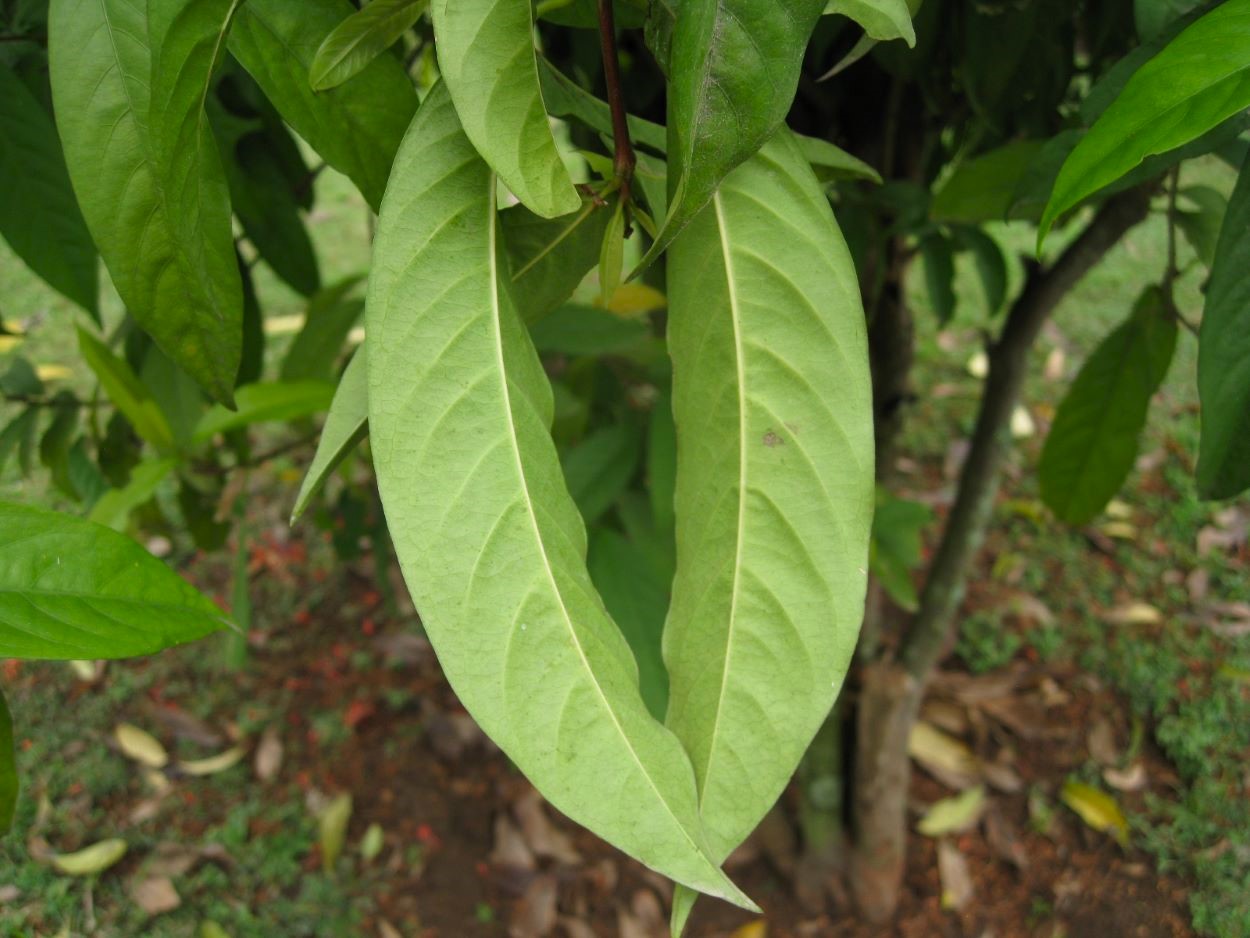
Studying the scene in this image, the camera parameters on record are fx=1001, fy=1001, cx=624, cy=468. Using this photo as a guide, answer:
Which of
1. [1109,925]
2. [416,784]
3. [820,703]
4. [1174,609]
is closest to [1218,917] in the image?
[1109,925]

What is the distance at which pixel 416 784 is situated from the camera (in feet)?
6.32

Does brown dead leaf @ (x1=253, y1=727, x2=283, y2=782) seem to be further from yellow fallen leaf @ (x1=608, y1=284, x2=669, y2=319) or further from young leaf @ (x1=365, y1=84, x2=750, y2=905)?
young leaf @ (x1=365, y1=84, x2=750, y2=905)

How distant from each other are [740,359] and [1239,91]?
0.24 m

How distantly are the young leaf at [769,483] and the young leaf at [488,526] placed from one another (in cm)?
4

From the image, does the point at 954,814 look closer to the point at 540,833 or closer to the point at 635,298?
the point at 540,833

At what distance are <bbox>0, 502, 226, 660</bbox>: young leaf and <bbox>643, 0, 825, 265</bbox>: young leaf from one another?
0.32 metres

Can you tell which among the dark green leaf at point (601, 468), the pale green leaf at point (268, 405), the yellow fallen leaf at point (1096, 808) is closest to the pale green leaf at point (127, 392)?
the pale green leaf at point (268, 405)

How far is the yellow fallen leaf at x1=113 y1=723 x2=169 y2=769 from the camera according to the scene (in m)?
1.95

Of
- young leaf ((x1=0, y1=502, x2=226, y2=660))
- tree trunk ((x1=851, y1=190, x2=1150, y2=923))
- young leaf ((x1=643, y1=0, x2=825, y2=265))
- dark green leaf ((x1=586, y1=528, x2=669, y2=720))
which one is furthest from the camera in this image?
tree trunk ((x1=851, y1=190, x2=1150, y2=923))

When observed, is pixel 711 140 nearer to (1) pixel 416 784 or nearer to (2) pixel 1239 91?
(2) pixel 1239 91

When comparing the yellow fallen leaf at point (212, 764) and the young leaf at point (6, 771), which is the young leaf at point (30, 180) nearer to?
the young leaf at point (6, 771)

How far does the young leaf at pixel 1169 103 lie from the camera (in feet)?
1.40

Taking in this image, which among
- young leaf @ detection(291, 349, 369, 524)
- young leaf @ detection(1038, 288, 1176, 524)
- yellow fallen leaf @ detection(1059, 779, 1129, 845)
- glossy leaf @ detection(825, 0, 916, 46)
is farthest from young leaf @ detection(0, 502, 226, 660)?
yellow fallen leaf @ detection(1059, 779, 1129, 845)

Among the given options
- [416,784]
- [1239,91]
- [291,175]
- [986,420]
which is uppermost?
[1239,91]
